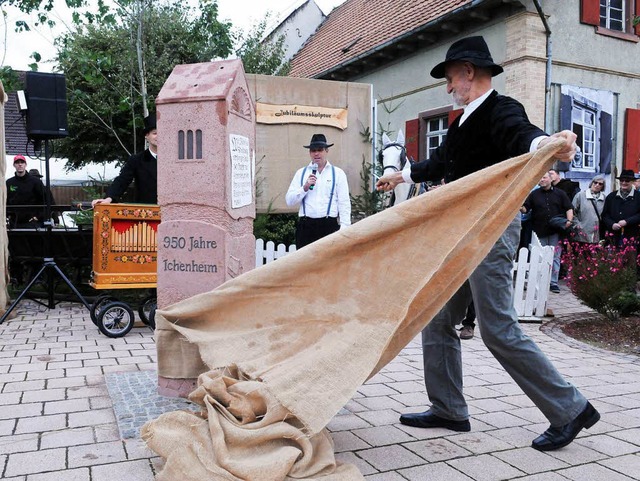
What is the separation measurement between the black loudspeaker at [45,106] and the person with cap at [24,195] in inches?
110

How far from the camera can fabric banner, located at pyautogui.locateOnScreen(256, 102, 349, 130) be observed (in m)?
11.0

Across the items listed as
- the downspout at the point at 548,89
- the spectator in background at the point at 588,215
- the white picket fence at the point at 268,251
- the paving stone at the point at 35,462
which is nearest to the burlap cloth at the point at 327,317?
the paving stone at the point at 35,462

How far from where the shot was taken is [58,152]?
24125 millimetres

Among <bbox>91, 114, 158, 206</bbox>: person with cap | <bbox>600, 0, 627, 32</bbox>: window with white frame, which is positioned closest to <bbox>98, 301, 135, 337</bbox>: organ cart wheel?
<bbox>91, 114, 158, 206</bbox>: person with cap

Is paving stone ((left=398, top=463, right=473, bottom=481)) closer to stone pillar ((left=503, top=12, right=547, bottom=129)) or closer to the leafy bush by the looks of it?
the leafy bush

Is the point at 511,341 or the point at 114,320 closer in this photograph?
the point at 511,341

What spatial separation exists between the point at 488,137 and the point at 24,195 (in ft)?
→ 30.1

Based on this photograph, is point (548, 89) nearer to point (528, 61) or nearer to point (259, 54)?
point (528, 61)

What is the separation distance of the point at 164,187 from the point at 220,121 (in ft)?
2.03

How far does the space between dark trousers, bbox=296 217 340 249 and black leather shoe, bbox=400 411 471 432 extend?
12.6 feet

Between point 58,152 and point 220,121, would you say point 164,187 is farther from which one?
point 58,152

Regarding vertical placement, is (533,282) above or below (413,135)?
below

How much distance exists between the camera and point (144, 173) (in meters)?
7.33

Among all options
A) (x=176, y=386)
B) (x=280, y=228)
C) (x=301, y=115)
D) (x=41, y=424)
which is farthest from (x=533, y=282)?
(x=41, y=424)
